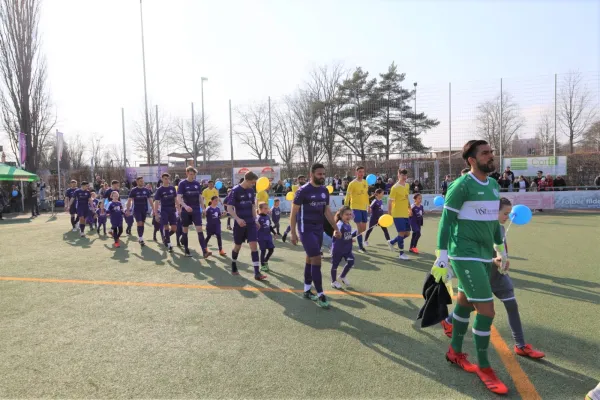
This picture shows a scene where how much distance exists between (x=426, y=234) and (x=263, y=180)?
6.02 meters

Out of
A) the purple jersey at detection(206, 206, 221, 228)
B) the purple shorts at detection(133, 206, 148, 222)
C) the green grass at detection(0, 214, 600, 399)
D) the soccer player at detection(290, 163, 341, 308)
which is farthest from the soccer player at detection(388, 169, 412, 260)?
the purple shorts at detection(133, 206, 148, 222)

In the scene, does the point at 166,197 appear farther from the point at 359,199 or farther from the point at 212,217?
the point at 359,199

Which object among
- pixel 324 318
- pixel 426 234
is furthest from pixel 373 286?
pixel 426 234

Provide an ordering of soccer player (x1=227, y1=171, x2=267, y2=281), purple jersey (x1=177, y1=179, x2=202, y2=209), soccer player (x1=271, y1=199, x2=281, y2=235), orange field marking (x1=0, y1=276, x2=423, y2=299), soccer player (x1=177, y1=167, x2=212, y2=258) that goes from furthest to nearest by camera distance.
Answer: soccer player (x1=271, y1=199, x2=281, y2=235) < purple jersey (x1=177, y1=179, x2=202, y2=209) < soccer player (x1=177, y1=167, x2=212, y2=258) < soccer player (x1=227, y1=171, x2=267, y2=281) < orange field marking (x1=0, y1=276, x2=423, y2=299)

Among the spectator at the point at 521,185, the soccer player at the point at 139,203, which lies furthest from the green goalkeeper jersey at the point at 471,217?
the spectator at the point at 521,185

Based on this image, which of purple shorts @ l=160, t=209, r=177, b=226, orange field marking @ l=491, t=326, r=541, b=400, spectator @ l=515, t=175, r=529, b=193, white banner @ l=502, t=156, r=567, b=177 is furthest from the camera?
white banner @ l=502, t=156, r=567, b=177

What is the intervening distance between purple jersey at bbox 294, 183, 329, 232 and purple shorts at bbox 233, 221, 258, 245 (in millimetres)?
1923

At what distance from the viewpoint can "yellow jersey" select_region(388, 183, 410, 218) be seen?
899 centimetres

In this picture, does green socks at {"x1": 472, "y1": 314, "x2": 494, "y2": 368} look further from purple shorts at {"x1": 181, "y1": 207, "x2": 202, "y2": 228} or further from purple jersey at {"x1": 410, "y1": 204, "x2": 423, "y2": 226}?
purple shorts at {"x1": 181, "y1": 207, "x2": 202, "y2": 228}

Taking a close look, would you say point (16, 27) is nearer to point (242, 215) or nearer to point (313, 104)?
point (313, 104)

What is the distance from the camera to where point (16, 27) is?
26281mm

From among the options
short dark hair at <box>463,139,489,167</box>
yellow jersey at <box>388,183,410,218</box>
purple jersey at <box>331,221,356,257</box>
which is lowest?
purple jersey at <box>331,221,356,257</box>

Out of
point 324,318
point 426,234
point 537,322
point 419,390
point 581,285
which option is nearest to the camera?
point 419,390

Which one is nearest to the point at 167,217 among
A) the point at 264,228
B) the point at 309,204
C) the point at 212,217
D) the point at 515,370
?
the point at 212,217
